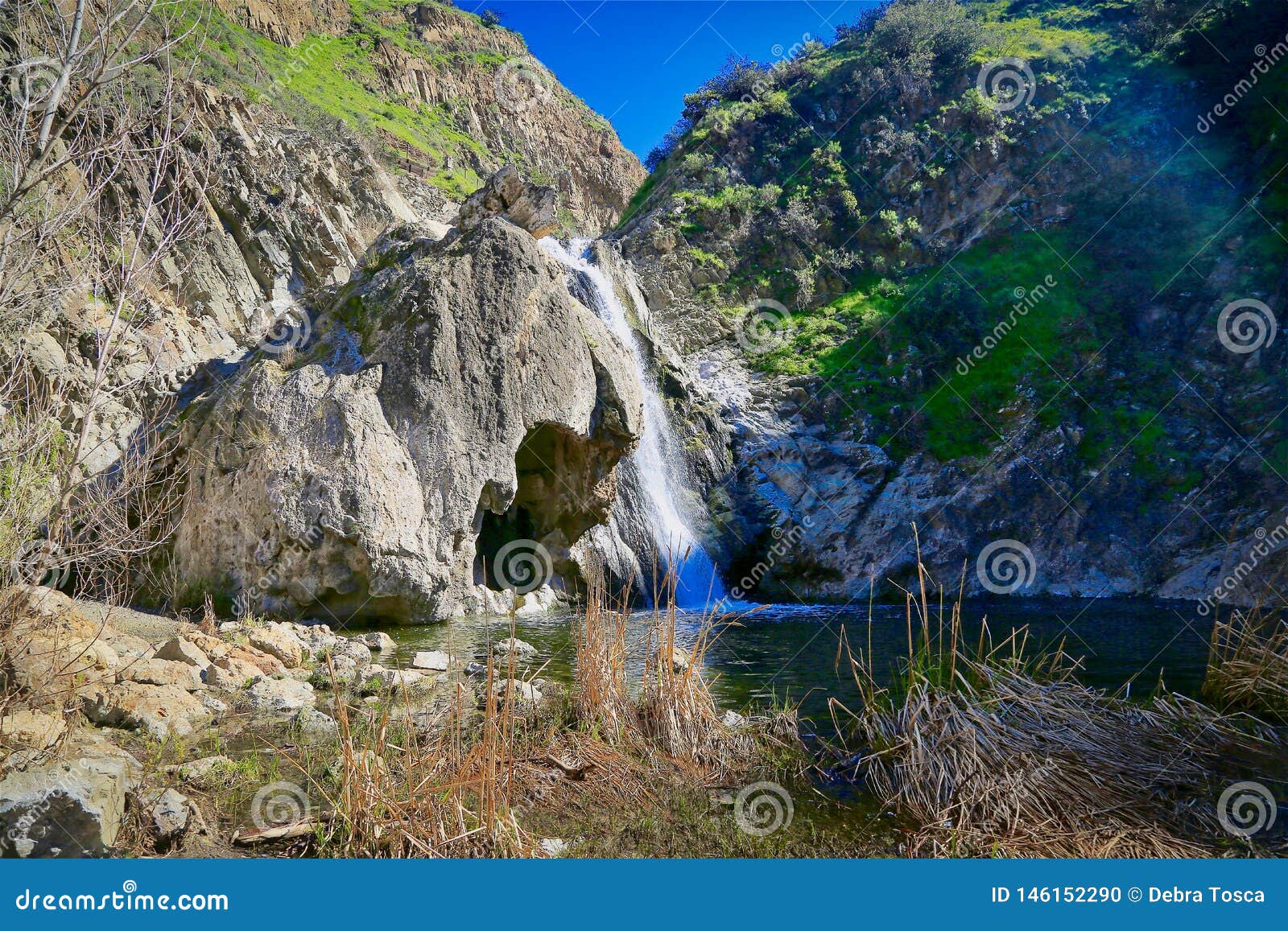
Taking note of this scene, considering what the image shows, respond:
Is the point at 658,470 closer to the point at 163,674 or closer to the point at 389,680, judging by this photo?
the point at 389,680

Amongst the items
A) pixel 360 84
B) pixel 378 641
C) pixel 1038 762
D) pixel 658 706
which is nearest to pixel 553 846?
pixel 658 706

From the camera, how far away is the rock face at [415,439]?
44.4 ft

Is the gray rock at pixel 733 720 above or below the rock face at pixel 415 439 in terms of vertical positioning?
below

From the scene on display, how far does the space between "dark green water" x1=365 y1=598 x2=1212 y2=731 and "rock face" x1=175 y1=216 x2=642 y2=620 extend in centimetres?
180

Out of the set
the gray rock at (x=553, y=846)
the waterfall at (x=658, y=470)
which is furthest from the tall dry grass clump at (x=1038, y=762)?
the waterfall at (x=658, y=470)

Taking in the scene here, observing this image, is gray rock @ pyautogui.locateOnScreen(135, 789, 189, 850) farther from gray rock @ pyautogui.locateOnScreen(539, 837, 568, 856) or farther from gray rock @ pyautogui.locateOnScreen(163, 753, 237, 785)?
gray rock @ pyautogui.locateOnScreen(539, 837, 568, 856)

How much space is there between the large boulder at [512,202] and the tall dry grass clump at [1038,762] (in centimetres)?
1522

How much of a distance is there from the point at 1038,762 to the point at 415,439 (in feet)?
39.9

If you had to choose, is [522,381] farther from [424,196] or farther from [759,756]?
[424,196]

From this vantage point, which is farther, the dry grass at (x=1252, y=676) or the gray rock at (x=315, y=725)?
the gray rock at (x=315, y=725)

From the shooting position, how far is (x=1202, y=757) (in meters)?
5.71

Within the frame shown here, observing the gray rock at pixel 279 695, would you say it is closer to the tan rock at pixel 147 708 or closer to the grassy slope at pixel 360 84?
the tan rock at pixel 147 708

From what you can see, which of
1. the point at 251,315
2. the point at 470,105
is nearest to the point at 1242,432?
the point at 251,315

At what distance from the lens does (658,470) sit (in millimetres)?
21359
